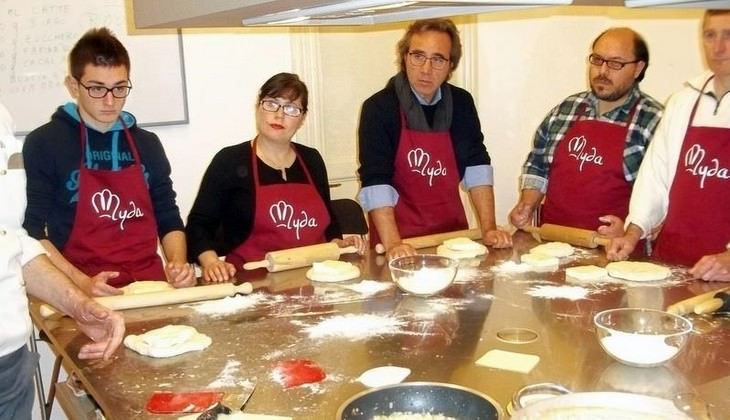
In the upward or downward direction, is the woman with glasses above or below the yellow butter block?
above

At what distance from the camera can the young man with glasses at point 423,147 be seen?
2.91 meters

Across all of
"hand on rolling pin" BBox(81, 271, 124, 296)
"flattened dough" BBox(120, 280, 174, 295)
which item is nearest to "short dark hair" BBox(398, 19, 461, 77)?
"flattened dough" BBox(120, 280, 174, 295)

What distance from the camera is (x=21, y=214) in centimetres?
163

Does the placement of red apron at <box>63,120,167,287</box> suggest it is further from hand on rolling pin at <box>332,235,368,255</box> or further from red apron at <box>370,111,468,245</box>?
red apron at <box>370,111,468,245</box>

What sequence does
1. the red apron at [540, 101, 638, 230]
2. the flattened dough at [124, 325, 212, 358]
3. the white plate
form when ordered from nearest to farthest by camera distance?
the white plate → the flattened dough at [124, 325, 212, 358] → the red apron at [540, 101, 638, 230]

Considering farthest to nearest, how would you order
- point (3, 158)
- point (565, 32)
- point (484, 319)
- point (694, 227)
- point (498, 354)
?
point (565, 32), point (694, 227), point (484, 319), point (498, 354), point (3, 158)

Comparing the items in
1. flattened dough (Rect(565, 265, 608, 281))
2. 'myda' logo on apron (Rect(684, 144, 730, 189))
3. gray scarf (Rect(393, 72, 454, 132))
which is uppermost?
gray scarf (Rect(393, 72, 454, 132))

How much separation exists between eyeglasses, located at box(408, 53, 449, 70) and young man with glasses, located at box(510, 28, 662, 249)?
0.65 meters

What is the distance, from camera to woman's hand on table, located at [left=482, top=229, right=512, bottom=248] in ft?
9.03

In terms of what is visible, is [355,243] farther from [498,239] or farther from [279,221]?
[498,239]

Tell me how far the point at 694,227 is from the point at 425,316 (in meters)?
1.16

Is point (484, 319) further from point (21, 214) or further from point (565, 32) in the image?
→ point (565, 32)

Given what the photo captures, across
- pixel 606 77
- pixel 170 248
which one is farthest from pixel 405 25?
pixel 170 248

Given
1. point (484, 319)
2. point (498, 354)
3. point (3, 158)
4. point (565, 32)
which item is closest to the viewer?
point (3, 158)
